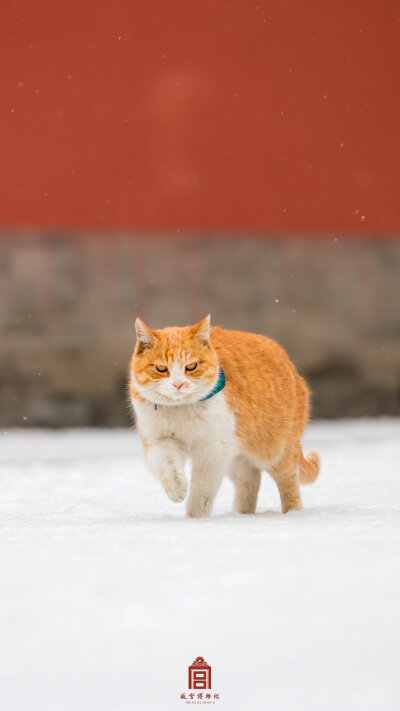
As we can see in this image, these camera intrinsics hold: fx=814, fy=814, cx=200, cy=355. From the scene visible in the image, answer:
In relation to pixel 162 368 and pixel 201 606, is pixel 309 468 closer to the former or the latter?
pixel 162 368

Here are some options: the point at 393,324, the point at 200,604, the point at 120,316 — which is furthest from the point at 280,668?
the point at 393,324

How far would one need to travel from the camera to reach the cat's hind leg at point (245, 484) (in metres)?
2.06

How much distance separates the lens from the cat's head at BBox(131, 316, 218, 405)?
1705 mm

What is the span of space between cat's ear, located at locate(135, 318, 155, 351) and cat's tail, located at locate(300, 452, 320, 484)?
0.58 meters

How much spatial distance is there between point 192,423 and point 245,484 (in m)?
0.39

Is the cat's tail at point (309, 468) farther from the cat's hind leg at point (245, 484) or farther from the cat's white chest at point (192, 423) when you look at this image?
the cat's white chest at point (192, 423)

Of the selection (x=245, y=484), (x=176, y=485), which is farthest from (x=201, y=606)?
(x=245, y=484)

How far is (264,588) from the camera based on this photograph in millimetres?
1181

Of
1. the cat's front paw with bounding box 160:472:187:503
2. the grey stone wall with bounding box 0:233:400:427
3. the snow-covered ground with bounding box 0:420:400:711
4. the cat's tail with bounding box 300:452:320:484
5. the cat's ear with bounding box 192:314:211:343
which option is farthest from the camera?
the grey stone wall with bounding box 0:233:400:427

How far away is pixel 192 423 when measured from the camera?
1752mm

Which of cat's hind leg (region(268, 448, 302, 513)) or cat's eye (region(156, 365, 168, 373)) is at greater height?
cat's eye (region(156, 365, 168, 373))

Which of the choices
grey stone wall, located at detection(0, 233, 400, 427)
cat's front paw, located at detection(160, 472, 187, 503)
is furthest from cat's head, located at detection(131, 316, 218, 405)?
grey stone wall, located at detection(0, 233, 400, 427)

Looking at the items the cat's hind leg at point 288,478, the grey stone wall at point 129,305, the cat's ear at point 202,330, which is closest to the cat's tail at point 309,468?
the cat's hind leg at point 288,478

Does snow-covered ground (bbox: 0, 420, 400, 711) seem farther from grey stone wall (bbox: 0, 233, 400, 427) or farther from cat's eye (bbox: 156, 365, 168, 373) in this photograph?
grey stone wall (bbox: 0, 233, 400, 427)
